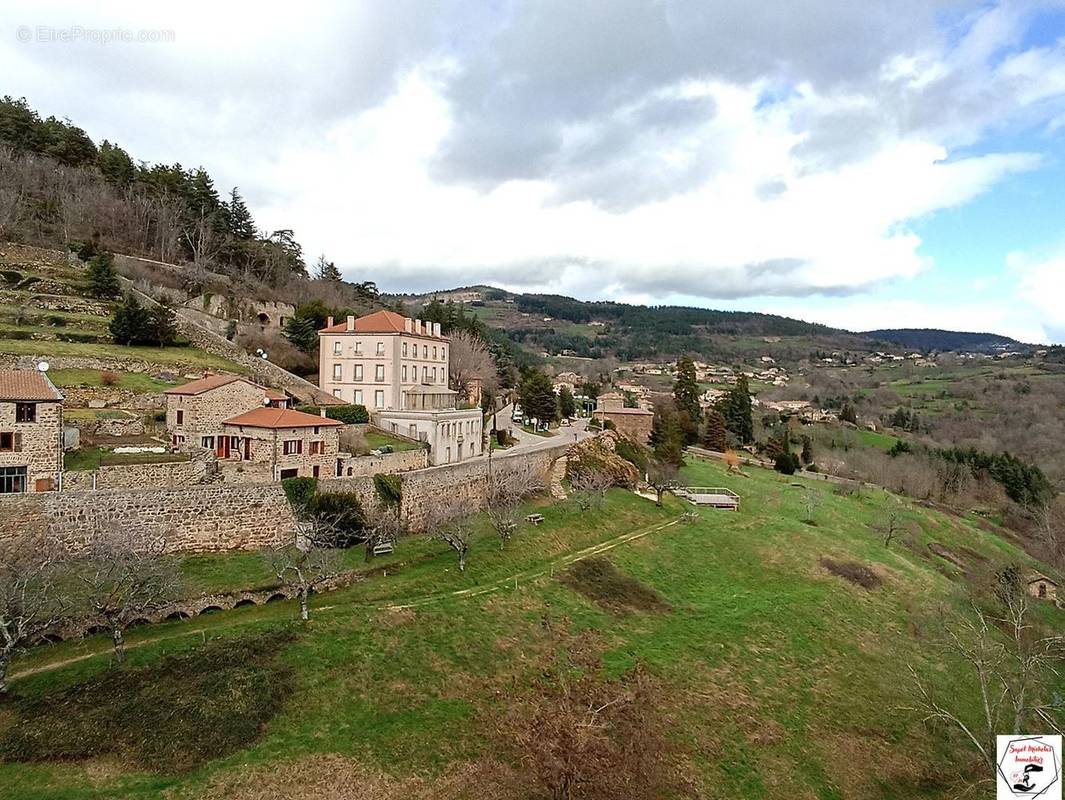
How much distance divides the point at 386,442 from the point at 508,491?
26.8ft

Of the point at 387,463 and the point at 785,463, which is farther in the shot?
the point at 785,463

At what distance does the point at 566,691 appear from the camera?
1434 centimetres

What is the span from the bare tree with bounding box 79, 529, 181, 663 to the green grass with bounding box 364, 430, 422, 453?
600 inches

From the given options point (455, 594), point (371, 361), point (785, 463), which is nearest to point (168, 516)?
point (455, 594)

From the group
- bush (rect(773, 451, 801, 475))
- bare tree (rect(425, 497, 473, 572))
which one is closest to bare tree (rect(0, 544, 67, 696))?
bare tree (rect(425, 497, 473, 572))

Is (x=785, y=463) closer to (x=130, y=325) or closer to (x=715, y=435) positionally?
(x=715, y=435)

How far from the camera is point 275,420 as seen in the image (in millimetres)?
28109

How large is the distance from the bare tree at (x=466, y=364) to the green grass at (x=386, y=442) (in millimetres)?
17210

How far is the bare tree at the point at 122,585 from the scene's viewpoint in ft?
55.9

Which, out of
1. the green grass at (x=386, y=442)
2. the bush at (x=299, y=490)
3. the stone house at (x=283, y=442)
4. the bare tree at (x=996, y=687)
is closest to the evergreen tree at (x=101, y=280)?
the green grass at (x=386, y=442)

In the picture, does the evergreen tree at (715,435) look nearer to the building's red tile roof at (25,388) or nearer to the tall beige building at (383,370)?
the tall beige building at (383,370)

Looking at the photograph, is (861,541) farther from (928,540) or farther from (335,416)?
(335,416)

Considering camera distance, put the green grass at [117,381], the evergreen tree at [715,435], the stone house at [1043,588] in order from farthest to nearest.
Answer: the evergreen tree at [715,435]
the stone house at [1043,588]
the green grass at [117,381]

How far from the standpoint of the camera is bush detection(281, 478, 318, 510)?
25.8 m
